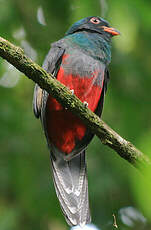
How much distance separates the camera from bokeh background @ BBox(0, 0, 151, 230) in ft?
13.3

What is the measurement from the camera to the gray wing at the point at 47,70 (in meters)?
3.55

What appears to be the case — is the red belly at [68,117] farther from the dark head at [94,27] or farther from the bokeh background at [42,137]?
the dark head at [94,27]

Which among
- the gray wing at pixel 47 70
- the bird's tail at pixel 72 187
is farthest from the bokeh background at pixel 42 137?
the bird's tail at pixel 72 187

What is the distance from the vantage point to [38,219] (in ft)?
13.4

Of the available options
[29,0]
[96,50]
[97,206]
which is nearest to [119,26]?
[96,50]

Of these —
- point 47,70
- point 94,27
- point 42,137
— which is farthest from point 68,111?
point 42,137

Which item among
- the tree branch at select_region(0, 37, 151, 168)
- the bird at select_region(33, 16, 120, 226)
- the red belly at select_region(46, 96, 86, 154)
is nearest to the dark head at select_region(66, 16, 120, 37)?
the bird at select_region(33, 16, 120, 226)

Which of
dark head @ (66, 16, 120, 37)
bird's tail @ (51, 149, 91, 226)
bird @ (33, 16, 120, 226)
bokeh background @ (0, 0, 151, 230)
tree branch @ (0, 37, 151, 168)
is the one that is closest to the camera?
tree branch @ (0, 37, 151, 168)

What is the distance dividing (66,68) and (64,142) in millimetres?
703

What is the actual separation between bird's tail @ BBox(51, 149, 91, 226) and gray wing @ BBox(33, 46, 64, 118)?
19.2 inches

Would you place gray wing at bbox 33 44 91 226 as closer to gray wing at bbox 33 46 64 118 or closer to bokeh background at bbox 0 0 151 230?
gray wing at bbox 33 46 64 118

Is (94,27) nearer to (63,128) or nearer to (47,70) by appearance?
(47,70)

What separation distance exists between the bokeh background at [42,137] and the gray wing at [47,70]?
0.42 metres

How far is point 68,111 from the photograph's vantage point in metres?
3.61
